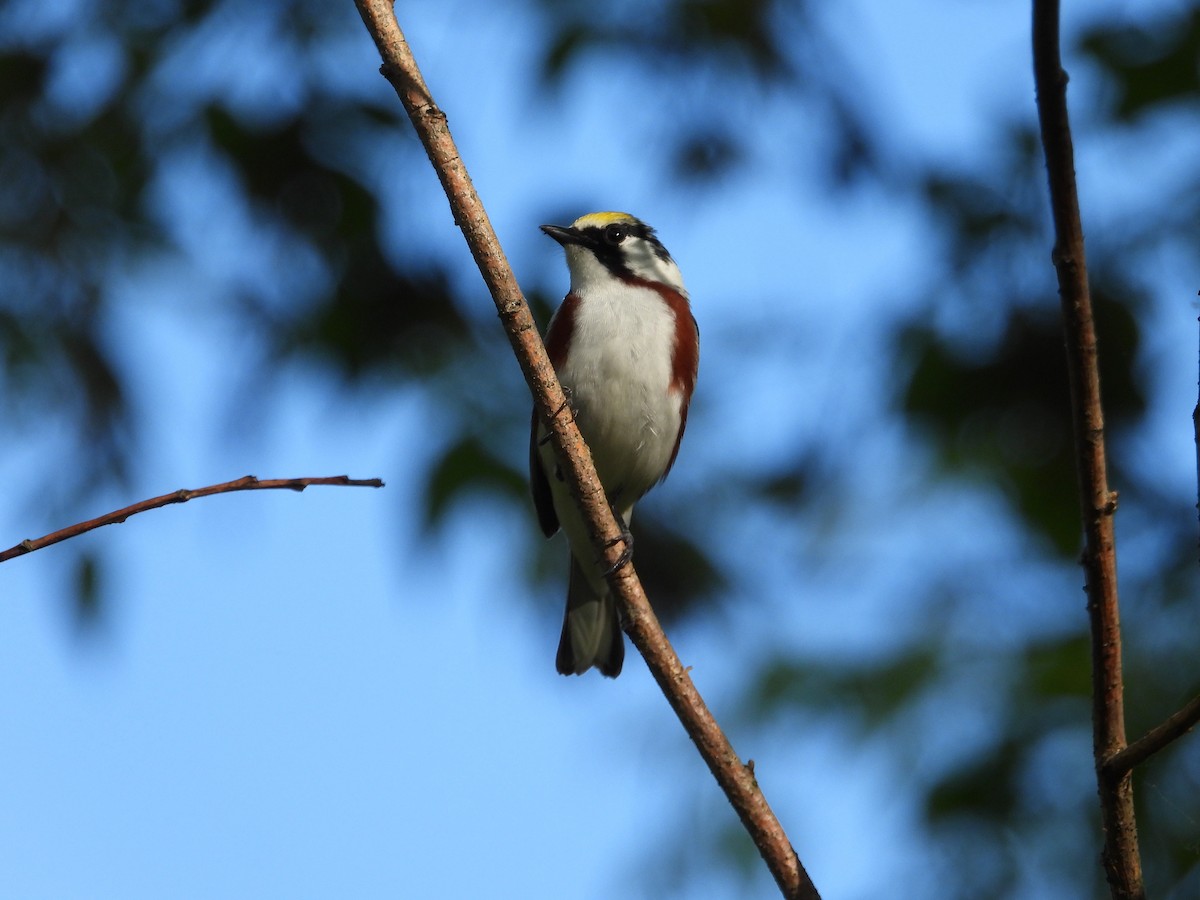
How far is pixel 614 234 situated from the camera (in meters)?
5.48

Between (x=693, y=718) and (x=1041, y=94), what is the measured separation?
141cm

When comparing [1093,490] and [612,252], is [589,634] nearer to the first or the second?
[612,252]

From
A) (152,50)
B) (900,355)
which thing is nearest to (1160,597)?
(900,355)

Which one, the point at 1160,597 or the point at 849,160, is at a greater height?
the point at 849,160

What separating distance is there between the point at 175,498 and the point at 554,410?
986 millimetres

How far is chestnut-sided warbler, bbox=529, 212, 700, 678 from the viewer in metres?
4.88

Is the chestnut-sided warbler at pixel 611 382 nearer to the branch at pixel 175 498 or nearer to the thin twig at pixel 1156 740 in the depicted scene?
the branch at pixel 175 498

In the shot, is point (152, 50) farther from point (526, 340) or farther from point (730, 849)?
point (730, 849)

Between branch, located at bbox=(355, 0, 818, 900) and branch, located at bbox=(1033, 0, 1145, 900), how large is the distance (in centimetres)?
64

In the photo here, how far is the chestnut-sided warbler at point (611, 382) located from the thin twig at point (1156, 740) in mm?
2756

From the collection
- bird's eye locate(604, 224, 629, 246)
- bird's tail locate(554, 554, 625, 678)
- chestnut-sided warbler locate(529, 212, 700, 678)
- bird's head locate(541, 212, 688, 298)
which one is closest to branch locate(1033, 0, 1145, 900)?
chestnut-sided warbler locate(529, 212, 700, 678)

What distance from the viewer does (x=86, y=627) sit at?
4633mm

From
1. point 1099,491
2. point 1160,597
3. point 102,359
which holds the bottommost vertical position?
point 1099,491

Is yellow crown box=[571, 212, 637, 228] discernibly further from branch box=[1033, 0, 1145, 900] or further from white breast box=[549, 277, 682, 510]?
branch box=[1033, 0, 1145, 900]
